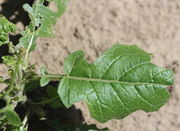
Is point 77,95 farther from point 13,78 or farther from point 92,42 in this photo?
point 92,42

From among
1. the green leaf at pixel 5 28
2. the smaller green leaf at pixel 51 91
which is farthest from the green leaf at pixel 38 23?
the smaller green leaf at pixel 51 91

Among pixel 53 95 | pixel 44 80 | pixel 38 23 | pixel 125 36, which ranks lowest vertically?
pixel 53 95

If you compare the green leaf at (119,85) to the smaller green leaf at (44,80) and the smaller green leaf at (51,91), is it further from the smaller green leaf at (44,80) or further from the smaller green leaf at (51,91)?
the smaller green leaf at (51,91)

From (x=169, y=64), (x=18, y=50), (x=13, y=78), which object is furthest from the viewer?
(x=169, y=64)

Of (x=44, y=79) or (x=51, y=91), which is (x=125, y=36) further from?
(x=44, y=79)

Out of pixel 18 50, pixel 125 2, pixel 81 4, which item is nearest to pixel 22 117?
pixel 18 50

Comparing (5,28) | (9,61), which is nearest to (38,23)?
(5,28)

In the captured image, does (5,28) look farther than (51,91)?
No
